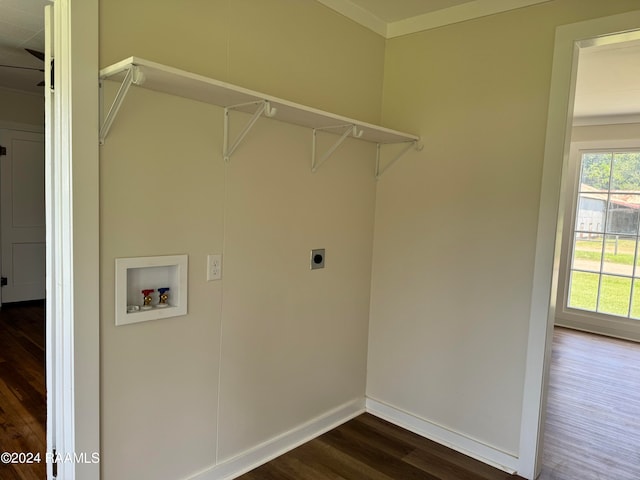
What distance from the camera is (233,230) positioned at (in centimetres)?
209

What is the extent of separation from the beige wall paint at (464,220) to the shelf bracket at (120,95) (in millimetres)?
1763

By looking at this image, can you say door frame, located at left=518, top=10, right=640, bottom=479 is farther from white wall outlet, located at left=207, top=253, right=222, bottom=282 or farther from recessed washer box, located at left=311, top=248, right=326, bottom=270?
white wall outlet, located at left=207, top=253, right=222, bottom=282

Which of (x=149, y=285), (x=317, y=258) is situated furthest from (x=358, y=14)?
(x=149, y=285)

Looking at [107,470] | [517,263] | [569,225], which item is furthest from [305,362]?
[569,225]

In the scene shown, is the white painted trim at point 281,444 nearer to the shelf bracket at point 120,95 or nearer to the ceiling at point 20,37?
the shelf bracket at point 120,95

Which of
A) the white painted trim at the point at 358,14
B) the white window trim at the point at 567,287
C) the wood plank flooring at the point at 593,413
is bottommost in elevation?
the wood plank flooring at the point at 593,413

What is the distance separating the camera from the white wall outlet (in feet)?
6.59

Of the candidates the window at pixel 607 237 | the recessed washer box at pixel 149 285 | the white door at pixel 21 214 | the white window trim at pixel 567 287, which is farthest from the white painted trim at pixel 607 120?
the white door at pixel 21 214

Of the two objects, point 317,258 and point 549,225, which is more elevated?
point 549,225

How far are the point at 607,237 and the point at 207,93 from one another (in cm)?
538

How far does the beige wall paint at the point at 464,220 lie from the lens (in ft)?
7.54

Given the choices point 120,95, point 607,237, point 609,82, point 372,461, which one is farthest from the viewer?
point 607,237

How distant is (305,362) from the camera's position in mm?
2562

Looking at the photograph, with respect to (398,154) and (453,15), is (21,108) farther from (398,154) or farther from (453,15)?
(453,15)
